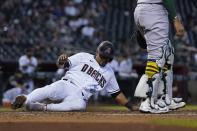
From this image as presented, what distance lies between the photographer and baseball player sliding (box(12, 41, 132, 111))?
8438 millimetres

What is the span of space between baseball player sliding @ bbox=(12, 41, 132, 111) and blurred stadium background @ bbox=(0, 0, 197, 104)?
8.32 metres

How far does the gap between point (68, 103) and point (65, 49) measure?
10.7 metres

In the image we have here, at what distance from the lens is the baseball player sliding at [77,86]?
332 inches

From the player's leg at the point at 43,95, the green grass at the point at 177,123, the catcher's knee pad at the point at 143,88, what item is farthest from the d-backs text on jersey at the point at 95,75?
the green grass at the point at 177,123

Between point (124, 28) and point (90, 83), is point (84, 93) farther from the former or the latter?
point (124, 28)

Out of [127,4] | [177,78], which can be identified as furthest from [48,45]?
[127,4]

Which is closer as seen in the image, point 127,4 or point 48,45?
point 48,45

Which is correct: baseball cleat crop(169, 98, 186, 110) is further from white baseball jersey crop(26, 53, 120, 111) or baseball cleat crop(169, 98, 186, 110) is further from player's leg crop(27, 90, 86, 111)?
player's leg crop(27, 90, 86, 111)

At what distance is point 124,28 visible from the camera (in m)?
22.1

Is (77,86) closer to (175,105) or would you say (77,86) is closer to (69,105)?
(69,105)

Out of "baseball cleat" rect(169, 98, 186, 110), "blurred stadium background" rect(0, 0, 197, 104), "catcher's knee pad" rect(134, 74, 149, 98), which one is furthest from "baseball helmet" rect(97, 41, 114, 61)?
"blurred stadium background" rect(0, 0, 197, 104)

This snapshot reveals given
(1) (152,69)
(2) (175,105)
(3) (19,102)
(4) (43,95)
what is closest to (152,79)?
(1) (152,69)

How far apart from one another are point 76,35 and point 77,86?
12.5 m

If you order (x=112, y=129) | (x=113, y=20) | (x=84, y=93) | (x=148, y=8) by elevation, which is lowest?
(x=112, y=129)
